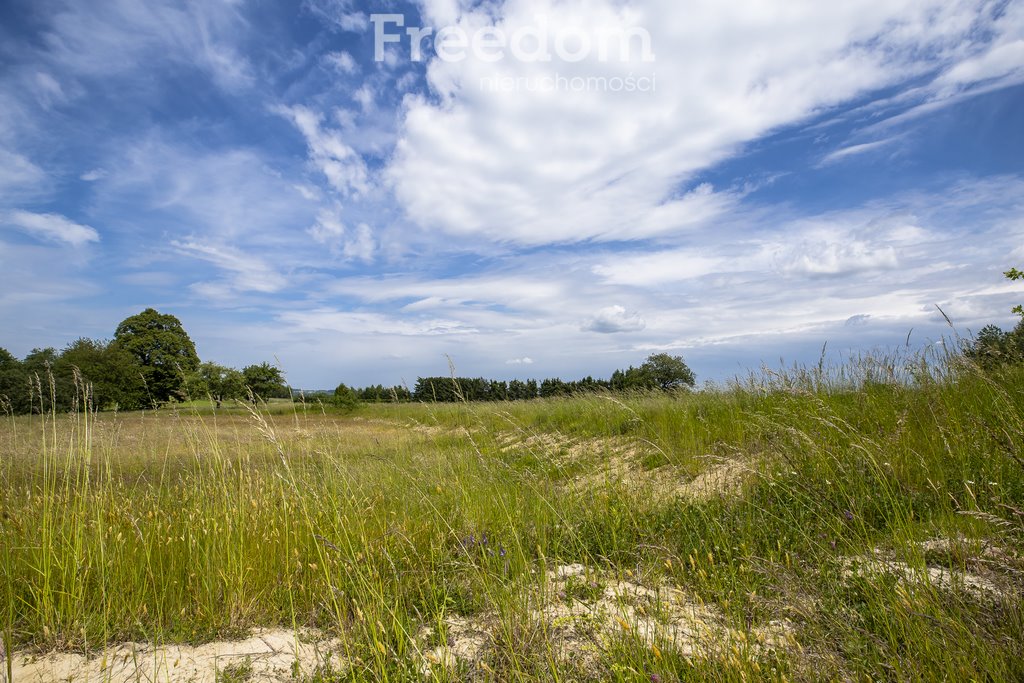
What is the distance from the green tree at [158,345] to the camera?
32.1 m

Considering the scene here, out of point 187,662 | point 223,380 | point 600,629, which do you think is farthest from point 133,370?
point 600,629

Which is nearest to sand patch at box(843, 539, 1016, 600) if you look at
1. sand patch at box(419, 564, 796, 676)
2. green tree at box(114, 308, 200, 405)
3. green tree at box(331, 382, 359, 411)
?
sand patch at box(419, 564, 796, 676)

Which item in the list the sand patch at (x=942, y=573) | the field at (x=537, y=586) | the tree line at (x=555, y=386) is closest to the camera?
the field at (x=537, y=586)

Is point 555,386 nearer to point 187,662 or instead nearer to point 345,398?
point 345,398

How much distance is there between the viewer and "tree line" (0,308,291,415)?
13.6 meters

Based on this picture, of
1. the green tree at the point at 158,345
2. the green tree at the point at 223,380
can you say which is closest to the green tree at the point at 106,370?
the green tree at the point at 223,380

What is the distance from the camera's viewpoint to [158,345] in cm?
3403

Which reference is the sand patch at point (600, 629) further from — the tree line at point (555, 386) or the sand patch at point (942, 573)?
the tree line at point (555, 386)

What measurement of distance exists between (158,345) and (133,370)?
9998 mm

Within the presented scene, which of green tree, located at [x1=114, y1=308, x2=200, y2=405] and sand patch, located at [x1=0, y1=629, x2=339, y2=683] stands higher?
green tree, located at [x1=114, y1=308, x2=200, y2=405]

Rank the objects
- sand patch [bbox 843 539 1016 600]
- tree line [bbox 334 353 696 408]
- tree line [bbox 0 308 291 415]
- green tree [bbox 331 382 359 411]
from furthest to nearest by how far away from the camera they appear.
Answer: green tree [bbox 331 382 359 411] < tree line [bbox 334 353 696 408] < tree line [bbox 0 308 291 415] < sand patch [bbox 843 539 1016 600]

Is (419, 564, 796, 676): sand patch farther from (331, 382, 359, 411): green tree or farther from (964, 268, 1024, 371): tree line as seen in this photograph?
(331, 382, 359, 411): green tree

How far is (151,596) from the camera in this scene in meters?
3.39

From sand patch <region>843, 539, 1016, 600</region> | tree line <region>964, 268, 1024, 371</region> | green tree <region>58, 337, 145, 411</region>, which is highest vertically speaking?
green tree <region>58, 337, 145, 411</region>
